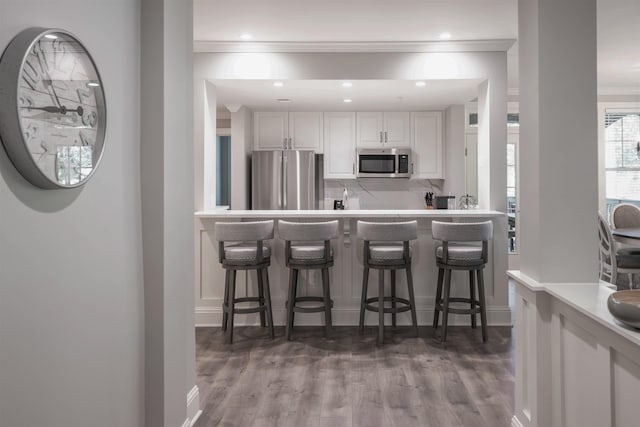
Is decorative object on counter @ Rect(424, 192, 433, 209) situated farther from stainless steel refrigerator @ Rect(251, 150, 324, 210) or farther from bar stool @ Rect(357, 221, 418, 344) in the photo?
bar stool @ Rect(357, 221, 418, 344)

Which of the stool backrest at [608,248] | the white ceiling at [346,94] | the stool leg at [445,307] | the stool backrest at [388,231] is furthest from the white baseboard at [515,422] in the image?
the white ceiling at [346,94]

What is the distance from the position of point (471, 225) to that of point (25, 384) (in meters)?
3.29

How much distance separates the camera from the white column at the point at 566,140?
202cm

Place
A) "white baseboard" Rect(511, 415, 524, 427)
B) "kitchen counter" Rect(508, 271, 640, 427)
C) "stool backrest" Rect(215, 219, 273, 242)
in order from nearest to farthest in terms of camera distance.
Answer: "kitchen counter" Rect(508, 271, 640, 427), "white baseboard" Rect(511, 415, 524, 427), "stool backrest" Rect(215, 219, 273, 242)

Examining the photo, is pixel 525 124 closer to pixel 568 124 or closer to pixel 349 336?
pixel 568 124

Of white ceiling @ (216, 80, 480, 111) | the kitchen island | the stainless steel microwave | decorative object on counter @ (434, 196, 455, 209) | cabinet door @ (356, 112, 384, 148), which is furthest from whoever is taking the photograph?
cabinet door @ (356, 112, 384, 148)

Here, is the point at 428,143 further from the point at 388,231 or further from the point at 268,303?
the point at 268,303

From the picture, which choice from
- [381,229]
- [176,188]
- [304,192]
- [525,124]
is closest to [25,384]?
[176,188]

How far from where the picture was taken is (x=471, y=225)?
3.79 metres

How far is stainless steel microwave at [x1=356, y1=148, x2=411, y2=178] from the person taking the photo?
6.35m

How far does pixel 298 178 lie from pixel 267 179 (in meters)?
0.43

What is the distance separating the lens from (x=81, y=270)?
1522mm

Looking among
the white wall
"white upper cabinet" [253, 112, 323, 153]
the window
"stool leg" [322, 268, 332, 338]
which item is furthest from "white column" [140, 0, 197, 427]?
the window

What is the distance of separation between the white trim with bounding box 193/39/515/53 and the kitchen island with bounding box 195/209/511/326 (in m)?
1.56
